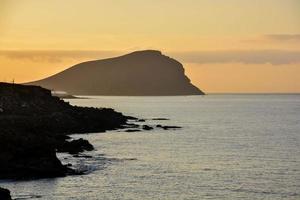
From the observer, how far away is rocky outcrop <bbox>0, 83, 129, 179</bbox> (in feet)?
168

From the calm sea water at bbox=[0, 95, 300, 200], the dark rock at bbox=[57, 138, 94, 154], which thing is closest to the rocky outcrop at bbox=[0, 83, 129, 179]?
the dark rock at bbox=[57, 138, 94, 154]

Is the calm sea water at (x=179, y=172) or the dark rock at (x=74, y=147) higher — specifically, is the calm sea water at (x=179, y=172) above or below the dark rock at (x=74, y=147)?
below

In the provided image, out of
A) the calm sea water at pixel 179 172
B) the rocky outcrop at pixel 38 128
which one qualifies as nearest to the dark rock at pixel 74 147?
the rocky outcrop at pixel 38 128

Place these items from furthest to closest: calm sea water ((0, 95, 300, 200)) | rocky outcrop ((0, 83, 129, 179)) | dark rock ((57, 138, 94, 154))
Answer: dark rock ((57, 138, 94, 154)), rocky outcrop ((0, 83, 129, 179)), calm sea water ((0, 95, 300, 200))

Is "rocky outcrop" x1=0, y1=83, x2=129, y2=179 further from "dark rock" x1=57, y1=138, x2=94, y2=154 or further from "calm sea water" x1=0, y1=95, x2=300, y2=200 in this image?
"calm sea water" x1=0, y1=95, x2=300, y2=200

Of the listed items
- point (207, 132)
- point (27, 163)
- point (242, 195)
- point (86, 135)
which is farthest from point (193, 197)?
point (207, 132)

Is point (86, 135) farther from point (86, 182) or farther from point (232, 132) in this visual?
point (86, 182)

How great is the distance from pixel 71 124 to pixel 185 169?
46355 mm

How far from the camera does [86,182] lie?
50156 millimetres

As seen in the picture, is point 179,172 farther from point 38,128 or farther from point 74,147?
point 38,128

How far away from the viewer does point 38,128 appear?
83875mm

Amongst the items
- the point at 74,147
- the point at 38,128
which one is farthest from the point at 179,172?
the point at 38,128

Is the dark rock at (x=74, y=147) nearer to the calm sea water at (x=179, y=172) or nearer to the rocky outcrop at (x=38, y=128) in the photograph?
the rocky outcrop at (x=38, y=128)

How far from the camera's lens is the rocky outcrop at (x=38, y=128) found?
168 ft
